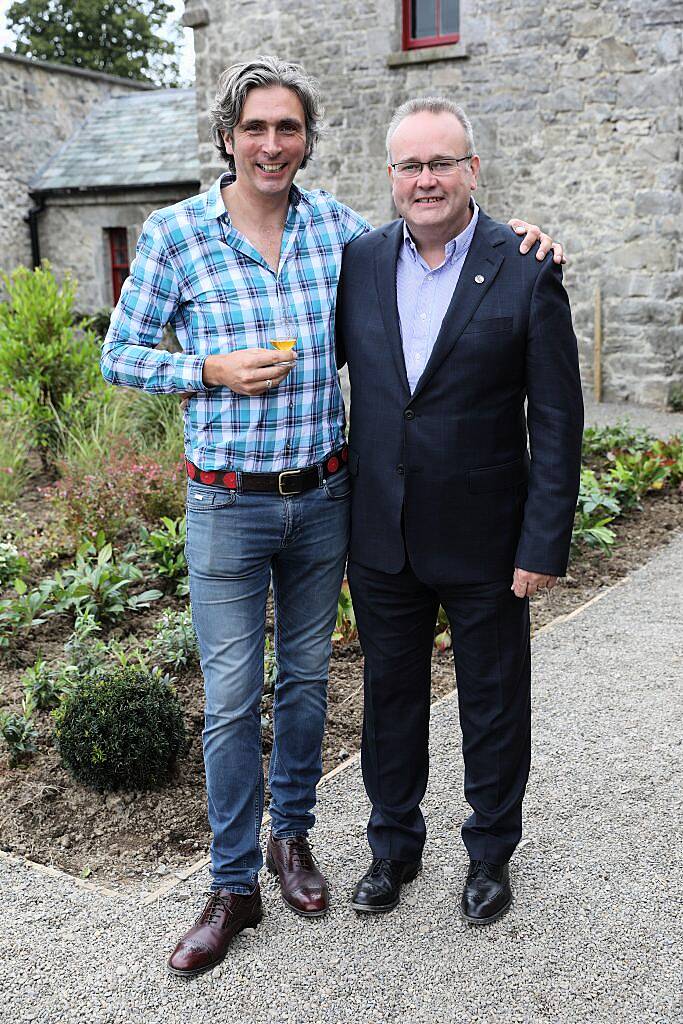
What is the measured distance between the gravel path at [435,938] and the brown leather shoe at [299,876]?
45 millimetres

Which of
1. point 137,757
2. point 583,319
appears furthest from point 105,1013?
point 583,319

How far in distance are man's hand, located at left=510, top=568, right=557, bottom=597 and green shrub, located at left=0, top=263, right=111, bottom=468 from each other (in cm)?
587

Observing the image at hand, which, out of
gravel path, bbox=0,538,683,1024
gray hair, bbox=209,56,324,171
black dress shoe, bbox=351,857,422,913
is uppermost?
gray hair, bbox=209,56,324,171

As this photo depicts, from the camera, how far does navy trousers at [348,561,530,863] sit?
2.90 meters

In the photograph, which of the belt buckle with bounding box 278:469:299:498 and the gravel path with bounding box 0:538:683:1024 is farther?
the belt buckle with bounding box 278:469:299:498

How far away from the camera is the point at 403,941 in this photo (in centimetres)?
290

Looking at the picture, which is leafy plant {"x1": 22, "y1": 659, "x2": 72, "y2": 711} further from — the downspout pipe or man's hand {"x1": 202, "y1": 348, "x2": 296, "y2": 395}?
the downspout pipe

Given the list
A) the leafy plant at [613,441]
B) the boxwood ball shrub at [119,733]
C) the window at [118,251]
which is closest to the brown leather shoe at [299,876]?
the boxwood ball shrub at [119,733]

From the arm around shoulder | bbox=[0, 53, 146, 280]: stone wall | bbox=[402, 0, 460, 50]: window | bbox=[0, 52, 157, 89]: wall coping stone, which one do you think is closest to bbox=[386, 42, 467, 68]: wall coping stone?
bbox=[402, 0, 460, 50]: window

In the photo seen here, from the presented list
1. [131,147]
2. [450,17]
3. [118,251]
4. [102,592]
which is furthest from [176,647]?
[131,147]

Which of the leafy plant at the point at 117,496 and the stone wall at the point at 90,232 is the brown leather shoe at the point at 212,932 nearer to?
the leafy plant at the point at 117,496

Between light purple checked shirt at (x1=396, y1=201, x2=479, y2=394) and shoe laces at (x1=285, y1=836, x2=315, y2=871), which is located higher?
light purple checked shirt at (x1=396, y1=201, x2=479, y2=394)

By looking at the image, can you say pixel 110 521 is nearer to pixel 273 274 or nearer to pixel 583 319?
pixel 273 274

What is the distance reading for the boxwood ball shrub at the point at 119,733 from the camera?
361 cm
